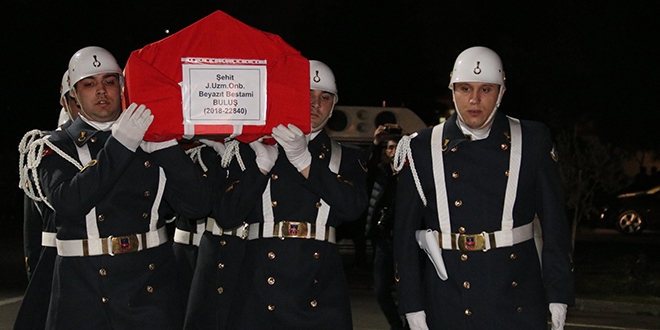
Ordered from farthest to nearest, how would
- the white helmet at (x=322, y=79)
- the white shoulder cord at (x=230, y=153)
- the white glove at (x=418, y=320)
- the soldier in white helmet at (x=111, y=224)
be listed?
the white helmet at (x=322, y=79), the white shoulder cord at (x=230, y=153), the white glove at (x=418, y=320), the soldier in white helmet at (x=111, y=224)

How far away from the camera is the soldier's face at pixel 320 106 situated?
6.42m

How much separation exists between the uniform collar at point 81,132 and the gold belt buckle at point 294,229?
1197 millimetres

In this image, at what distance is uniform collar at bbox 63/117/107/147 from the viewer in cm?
589

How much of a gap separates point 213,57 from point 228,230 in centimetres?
143

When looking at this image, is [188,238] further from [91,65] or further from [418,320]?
[418,320]

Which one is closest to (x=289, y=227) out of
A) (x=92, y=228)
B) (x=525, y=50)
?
(x=92, y=228)

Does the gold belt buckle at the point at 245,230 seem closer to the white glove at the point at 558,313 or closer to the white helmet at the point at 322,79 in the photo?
the white helmet at the point at 322,79

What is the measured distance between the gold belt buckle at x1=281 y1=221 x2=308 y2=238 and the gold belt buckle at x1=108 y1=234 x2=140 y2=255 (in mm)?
846

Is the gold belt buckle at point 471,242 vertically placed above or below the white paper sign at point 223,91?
below

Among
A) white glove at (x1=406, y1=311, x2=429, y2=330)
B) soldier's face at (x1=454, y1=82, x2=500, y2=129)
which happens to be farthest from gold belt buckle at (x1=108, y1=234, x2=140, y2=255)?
soldier's face at (x1=454, y1=82, x2=500, y2=129)

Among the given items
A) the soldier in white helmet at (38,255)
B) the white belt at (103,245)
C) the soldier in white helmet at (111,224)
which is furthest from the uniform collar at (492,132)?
the soldier in white helmet at (38,255)

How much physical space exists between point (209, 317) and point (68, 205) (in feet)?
6.50

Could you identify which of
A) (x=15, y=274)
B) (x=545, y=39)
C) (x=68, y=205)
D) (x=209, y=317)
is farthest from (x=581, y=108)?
(x=68, y=205)

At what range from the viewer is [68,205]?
554 centimetres
